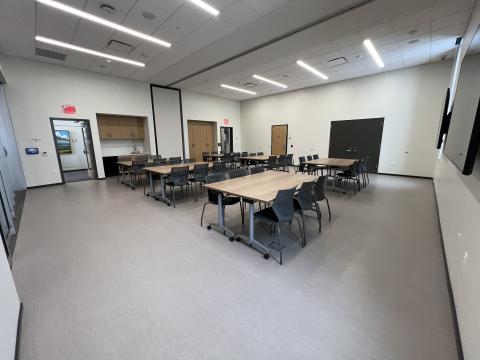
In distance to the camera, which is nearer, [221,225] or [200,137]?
[221,225]

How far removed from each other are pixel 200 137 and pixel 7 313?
959cm

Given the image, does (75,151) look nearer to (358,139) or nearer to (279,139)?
(279,139)

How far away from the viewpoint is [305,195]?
2752 mm

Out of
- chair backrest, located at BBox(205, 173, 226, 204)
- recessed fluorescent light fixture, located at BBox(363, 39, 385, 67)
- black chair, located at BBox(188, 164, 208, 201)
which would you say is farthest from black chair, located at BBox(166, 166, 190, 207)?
recessed fluorescent light fixture, located at BBox(363, 39, 385, 67)

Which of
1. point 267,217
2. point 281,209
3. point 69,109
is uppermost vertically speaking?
point 69,109

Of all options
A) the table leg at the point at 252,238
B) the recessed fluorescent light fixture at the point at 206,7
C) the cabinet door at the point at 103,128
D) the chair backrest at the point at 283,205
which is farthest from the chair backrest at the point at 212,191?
the cabinet door at the point at 103,128

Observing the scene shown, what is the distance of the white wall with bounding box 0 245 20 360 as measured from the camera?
1.17m

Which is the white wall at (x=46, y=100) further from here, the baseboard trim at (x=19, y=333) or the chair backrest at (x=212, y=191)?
the baseboard trim at (x=19, y=333)

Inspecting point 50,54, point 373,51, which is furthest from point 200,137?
point 373,51

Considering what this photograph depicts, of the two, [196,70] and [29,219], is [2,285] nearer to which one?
[29,219]

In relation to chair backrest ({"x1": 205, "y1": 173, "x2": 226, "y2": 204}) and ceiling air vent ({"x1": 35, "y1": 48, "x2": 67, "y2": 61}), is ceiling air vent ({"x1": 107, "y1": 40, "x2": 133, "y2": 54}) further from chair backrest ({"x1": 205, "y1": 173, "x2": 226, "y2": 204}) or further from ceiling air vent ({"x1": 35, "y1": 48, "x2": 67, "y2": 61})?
chair backrest ({"x1": 205, "y1": 173, "x2": 226, "y2": 204})

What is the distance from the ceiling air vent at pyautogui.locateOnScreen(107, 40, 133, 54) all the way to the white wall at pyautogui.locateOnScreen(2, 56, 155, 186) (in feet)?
8.03

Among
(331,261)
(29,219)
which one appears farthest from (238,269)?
(29,219)

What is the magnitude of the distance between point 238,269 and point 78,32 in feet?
18.5
